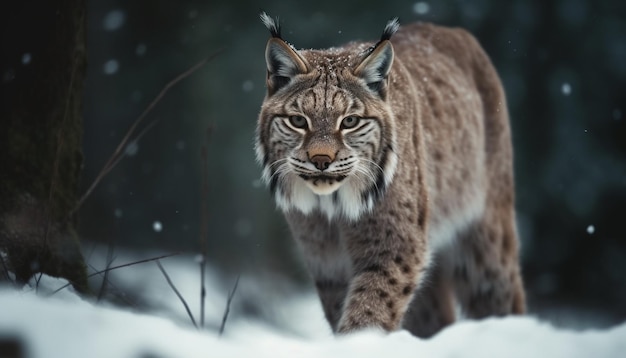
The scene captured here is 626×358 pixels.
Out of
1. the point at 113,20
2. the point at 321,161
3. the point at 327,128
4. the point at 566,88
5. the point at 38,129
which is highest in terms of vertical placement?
the point at 38,129

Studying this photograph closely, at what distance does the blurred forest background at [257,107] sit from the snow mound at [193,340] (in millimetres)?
5159

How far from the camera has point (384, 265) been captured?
423cm

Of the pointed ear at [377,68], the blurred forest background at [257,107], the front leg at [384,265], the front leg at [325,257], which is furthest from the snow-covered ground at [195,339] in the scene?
the blurred forest background at [257,107]

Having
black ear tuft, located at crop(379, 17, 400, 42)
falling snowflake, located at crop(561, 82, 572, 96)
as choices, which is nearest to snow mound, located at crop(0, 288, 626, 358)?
black ear tuft, located at crop(379, 17, 400, 42)

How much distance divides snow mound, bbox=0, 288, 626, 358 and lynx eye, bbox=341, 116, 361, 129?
1111 millimetres

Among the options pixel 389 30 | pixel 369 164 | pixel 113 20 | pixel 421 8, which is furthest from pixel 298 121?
pixel 113 20

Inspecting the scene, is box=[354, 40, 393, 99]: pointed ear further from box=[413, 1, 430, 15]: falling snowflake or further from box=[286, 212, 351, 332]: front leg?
box=[413, 1, 430, 15]: falling snowflake

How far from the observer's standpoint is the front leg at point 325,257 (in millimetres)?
4461

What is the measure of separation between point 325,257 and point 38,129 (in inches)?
65.5

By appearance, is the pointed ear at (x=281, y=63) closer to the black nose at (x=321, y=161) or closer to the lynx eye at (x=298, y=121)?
the lynx eye at (x=298, y=121)

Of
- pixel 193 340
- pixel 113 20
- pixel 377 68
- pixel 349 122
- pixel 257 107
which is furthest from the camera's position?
pixel 257 107

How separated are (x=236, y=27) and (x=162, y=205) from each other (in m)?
2.58

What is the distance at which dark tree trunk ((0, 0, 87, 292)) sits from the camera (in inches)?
146

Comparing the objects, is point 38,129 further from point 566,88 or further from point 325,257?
point 566,88
